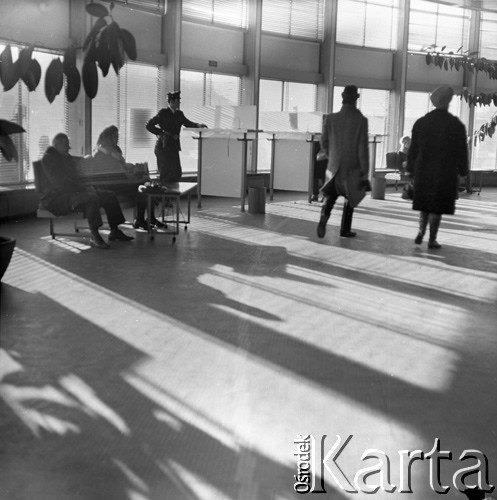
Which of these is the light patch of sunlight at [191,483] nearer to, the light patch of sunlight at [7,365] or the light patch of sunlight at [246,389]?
the light patch of sunlight at [246,389]

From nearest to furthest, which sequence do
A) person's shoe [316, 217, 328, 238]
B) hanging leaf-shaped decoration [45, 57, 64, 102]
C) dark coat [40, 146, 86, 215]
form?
hanging leaf-shaped decoration [45, 57, 64, 102] < dark coat [40, 146, 86, 215] < person's shoe [316, 217, 328, 238]

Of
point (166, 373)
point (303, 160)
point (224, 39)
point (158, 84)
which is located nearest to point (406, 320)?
point (166, 373)

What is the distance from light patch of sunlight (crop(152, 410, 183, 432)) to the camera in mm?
3539

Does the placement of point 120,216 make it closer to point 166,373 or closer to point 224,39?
point 166,373

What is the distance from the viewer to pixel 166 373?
14.2 ft

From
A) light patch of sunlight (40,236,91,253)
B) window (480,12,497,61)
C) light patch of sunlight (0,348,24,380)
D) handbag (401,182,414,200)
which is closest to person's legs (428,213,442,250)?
handbag (401,182,414,200)

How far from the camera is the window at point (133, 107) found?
13723 millimetres

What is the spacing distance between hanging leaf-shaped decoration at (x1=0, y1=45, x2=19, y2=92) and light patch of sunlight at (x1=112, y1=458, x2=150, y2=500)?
4.82 feet

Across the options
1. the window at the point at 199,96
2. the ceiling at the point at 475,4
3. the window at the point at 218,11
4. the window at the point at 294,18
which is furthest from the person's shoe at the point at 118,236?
the ceiling at the point at 475,4

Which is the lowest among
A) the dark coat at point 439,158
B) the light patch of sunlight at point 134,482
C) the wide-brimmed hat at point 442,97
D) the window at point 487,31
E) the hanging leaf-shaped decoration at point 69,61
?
the light patch of sunlight at point 134,482

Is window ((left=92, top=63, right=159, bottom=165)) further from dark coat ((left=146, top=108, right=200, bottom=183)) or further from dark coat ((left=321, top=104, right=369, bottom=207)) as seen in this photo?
dark coat ((left=321, top=104, right=369, bottom=207))

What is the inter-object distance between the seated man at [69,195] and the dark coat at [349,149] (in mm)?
2308

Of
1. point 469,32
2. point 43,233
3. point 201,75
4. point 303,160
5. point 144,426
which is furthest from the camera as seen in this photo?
point 469,32

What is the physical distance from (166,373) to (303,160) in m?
10.5
